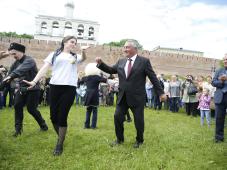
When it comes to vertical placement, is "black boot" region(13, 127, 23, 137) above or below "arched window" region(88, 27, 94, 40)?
below

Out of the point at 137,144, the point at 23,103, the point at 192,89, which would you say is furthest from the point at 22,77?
the point at 192,89

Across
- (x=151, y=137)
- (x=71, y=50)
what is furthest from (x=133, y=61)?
(x=151, y=137)

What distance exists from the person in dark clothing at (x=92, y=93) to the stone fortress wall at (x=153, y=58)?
31.6 m

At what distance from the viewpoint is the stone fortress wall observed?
42219 mm

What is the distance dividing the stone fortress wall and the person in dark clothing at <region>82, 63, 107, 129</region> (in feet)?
104

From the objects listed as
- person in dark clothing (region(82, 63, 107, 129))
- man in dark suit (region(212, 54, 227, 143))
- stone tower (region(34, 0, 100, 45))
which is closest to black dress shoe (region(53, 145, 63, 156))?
person in dark clothing (region(82, 63, 107, 129))

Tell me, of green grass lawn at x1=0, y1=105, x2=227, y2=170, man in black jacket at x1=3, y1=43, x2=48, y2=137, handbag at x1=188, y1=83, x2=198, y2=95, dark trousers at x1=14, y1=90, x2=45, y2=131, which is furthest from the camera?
handbag at x1=188, y1=83, x2=198, y2=95

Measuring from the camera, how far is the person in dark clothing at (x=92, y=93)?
26.4ft

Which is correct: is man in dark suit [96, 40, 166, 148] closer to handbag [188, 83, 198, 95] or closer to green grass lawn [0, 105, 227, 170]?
green grass lawn [0, 105, 227, 170]

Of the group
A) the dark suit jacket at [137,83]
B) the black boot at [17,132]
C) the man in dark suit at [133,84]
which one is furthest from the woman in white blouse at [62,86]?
the black boot at [17,132]

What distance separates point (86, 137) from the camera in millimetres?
6629

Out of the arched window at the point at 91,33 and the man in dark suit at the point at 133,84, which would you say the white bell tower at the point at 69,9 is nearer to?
the arched window at the point at 91,33

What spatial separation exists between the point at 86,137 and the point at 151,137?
4.72 feet

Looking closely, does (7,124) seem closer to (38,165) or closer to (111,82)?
(38,165)
